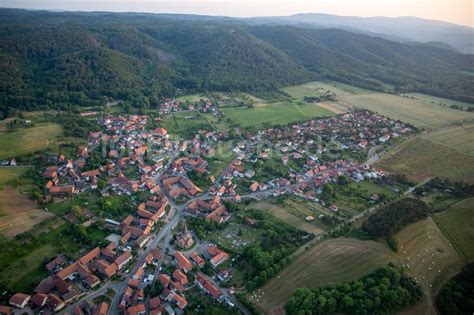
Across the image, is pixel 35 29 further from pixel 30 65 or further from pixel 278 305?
pixel 278 305

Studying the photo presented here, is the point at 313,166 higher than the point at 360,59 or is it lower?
lower

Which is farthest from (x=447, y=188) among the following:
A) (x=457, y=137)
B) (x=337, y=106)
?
(x=337, y=106)

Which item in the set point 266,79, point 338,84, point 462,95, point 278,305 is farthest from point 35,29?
point 462,95

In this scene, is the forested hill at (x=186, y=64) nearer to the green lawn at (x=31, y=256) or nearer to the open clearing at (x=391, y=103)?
the open clearing at (x=391, y=103)

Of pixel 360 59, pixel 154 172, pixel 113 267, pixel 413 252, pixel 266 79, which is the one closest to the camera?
pixel 113 267

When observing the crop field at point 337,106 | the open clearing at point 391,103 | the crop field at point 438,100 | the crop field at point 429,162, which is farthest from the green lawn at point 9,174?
the crop field at point 438,100

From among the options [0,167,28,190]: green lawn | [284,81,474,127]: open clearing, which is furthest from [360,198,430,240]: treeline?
[0,167,28,190]: green lawn
